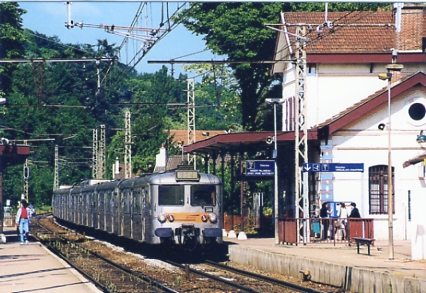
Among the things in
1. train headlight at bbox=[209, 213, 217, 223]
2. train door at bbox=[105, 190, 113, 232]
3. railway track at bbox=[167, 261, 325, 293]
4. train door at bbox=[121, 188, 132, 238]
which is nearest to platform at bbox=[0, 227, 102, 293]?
train door at bbox=[121, 188, 132, 238]

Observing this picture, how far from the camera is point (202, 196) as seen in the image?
25.5 metres

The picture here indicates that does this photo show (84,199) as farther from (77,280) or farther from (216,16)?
(77,280)

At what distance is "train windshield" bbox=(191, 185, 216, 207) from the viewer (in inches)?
999

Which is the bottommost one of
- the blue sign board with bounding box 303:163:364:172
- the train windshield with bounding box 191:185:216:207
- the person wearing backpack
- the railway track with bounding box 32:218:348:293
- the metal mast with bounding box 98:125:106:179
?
the railway track with bounding box 32:218:348:293

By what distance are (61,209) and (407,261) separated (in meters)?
40.3

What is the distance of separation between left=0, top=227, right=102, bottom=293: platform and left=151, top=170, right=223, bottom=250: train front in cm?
309

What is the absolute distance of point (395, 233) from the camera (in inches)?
1268

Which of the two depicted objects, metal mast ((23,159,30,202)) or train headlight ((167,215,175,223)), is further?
metal mast ((23,159,30,202))

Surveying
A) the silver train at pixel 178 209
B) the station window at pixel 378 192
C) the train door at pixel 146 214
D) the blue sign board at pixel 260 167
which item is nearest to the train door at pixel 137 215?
the silver train at pixel 178 209

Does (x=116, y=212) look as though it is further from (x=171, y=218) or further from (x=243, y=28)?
(x=243, y=28)

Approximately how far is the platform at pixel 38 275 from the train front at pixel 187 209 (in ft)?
10.1

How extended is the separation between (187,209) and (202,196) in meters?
0.61

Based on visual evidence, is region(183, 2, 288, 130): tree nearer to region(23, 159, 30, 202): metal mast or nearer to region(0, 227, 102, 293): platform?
region(23, 159, 30, 202): metal mast

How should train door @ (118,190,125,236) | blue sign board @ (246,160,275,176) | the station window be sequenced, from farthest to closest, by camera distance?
the station window, train door @ (118,190,125,236), blue sign board @ (246,160,275,176)
